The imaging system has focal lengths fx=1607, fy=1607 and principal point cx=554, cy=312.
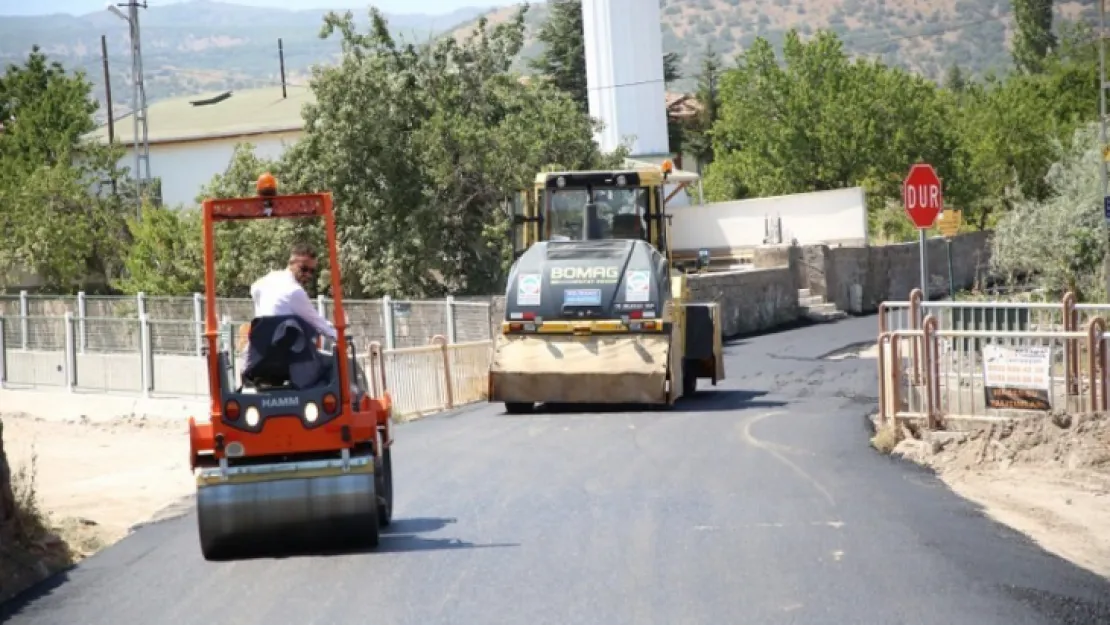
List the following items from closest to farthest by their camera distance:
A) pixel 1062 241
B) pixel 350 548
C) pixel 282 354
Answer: pixel 282 354 < pixel 350 548 < pixel 1062 241

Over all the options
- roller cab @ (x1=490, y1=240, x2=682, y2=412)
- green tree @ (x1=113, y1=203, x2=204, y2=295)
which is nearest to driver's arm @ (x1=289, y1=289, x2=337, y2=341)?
roller cab @ (x1=490, y1=240, x2=682, y2=412)

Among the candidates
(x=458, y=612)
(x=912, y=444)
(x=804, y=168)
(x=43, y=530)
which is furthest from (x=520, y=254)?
(x=804, y=168)

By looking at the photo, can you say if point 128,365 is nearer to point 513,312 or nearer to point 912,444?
point 513,312

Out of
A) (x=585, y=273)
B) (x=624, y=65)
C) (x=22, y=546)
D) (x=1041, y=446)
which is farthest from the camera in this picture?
(x=624, y=65)

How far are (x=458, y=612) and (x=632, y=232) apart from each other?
15.5 m

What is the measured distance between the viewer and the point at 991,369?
16.8m

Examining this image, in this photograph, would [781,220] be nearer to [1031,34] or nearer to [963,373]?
[963,373]

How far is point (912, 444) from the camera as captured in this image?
1712 cm

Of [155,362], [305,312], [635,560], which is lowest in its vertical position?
[635,560]

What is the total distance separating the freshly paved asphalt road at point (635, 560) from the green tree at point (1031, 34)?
5081 inches

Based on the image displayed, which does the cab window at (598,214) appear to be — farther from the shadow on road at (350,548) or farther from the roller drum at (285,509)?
the roller drum at (285,509)

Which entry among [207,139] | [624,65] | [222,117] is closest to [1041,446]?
[624,65]

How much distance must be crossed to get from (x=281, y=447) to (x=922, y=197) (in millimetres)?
12645

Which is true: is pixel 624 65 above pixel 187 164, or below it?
above
